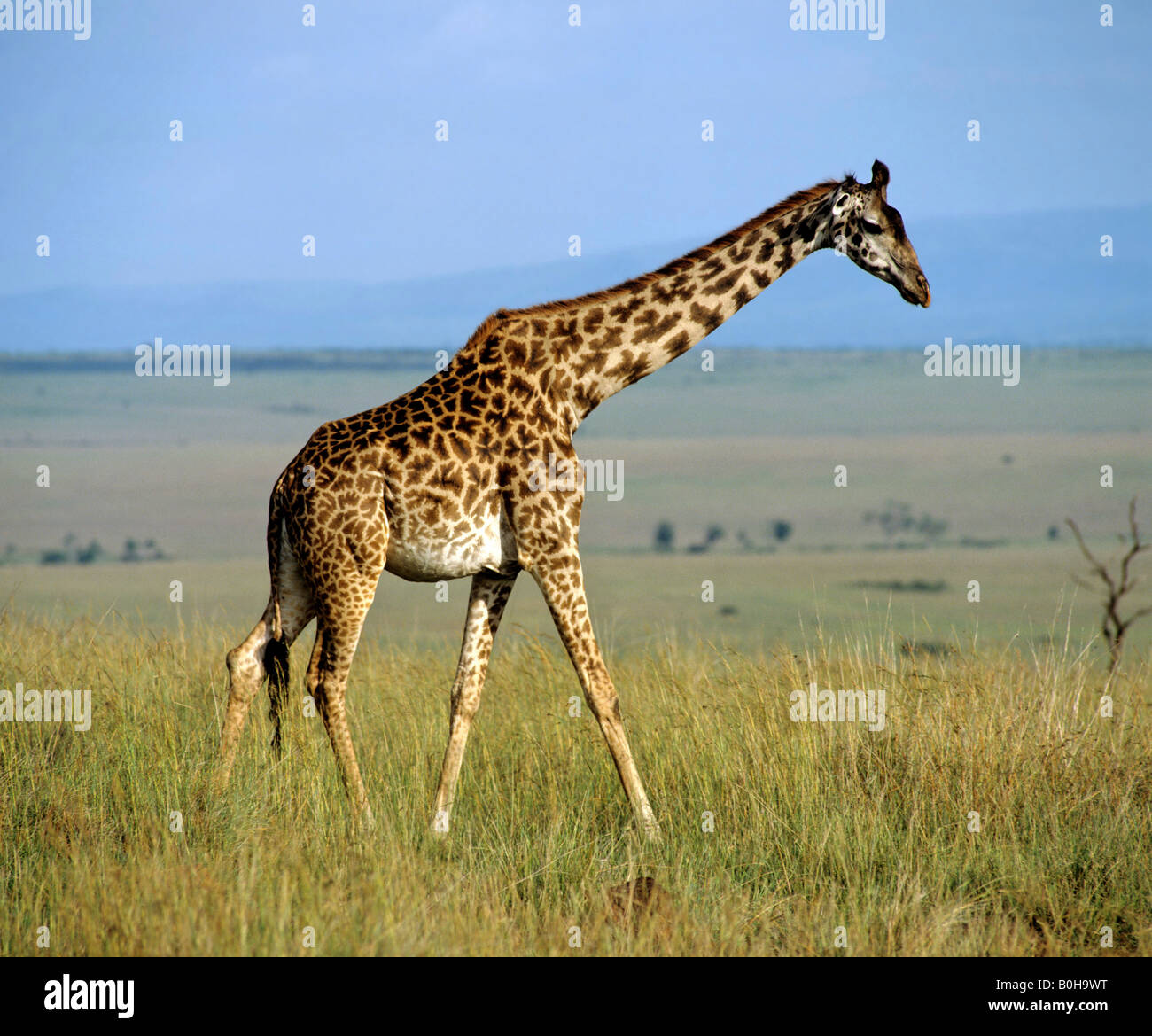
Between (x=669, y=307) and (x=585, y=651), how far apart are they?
2.38 m

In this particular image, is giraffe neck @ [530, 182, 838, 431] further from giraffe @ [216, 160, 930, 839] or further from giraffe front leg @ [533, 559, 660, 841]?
giraffe front leg @ [533, 559, 660, 841]

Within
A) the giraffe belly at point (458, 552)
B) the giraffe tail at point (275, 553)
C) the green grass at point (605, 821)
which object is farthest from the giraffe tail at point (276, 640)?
the giraffe belly at point (458, 552)

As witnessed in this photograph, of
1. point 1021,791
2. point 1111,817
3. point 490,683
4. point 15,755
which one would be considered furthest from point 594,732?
point 15,755

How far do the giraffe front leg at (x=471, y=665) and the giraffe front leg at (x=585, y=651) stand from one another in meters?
0.54

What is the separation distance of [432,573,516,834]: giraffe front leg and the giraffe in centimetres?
1

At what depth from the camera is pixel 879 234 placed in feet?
24.6

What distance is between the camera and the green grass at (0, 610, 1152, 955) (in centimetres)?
559

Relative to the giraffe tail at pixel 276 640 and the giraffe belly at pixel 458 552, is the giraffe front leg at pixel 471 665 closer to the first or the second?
the giraffe belly at pixel 458 552

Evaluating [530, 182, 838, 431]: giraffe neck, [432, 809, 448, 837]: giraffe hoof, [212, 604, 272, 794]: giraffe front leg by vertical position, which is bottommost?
[432, 809, 448, 837]: giraffe hoof

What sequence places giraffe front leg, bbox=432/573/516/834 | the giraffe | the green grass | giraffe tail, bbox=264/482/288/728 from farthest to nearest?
giraffe tail, bbox=264/482/288/728
giraffe front leg, bbox=432/573/516/834
the giraffe
the green grass

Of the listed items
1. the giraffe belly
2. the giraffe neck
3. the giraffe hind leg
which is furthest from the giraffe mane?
the giraffe hind leg

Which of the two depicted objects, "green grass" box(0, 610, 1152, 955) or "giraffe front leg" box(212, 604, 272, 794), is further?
"giraffe front leg" box(212, 604, 272, 794)

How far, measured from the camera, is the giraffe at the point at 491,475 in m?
7.14

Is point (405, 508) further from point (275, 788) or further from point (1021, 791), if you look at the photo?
point (1021, 791)
